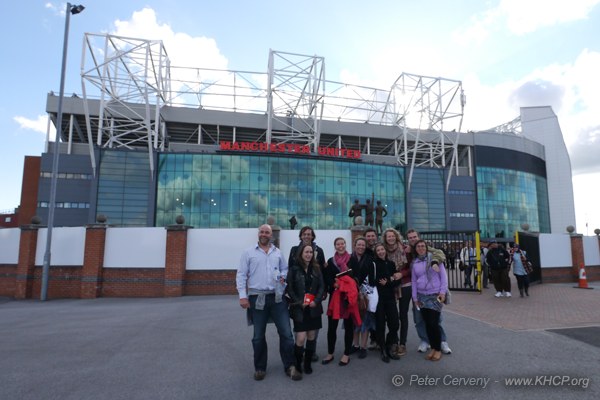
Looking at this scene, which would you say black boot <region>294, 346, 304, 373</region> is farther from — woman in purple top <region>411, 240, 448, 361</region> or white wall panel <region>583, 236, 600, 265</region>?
white wall panel <region>583, 236, 600, 265</region>

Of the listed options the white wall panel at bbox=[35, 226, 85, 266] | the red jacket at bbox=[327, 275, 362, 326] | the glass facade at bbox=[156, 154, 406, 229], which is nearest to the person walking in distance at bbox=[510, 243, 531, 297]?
the red jacket at bbox=[327, 275, 362, 326]

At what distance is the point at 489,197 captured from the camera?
46.9 m

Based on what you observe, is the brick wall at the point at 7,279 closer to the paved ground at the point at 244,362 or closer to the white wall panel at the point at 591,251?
the paved ground at the point at 244,362

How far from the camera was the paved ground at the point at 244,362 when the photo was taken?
3850 millimetres

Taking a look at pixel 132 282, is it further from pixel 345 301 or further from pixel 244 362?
pixel 345 301

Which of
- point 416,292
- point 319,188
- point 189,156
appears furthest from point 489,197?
point 416,292

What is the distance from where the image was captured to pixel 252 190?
114ft

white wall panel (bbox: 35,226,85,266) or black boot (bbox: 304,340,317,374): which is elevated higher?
white wall panel (bbox: 35,226,85,266)

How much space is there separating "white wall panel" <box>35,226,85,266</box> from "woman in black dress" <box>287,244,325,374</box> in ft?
39.7

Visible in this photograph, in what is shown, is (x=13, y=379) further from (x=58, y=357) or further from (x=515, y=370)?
(x=515, y=370)

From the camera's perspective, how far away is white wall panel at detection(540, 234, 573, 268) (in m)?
15.3

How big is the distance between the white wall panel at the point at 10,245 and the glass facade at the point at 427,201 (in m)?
36.5

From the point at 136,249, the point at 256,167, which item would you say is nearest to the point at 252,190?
the point at 256,167

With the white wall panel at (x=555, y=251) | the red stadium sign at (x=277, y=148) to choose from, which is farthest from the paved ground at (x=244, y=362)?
the red stadium sign at (x=277, y=148)
